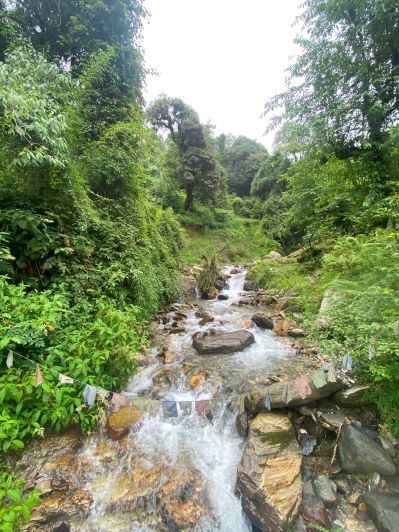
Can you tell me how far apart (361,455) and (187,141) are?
1969 centimetres

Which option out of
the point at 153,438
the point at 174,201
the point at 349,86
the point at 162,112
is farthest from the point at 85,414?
the point at 162,112

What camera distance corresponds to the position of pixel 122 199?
7180mm

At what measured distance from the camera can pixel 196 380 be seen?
4.62 meters

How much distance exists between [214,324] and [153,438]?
397 cm

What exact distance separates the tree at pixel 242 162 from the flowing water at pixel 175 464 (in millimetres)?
28759

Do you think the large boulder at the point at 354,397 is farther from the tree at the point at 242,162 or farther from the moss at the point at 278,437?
the tree at the point at 242,162

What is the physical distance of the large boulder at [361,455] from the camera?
9.17 ft

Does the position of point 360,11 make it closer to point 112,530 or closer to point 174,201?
point 112,530

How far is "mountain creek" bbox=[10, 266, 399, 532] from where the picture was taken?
8.86 feet

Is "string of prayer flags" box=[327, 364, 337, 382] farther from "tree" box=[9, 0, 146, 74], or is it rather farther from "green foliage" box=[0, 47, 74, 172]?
"tree" box=[9, 0, 146, 74]

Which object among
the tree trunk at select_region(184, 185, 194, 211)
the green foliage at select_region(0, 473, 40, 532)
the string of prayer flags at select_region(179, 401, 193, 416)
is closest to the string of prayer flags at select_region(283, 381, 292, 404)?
the string of prayer flags at select_region(179, 401, 193, 416)

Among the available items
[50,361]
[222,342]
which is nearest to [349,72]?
[222,342]

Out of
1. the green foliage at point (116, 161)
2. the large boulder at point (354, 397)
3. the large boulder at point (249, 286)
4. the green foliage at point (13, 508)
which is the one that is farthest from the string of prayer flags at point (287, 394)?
the large boulder at point (249, 286)

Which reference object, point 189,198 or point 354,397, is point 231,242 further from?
point 354,397
